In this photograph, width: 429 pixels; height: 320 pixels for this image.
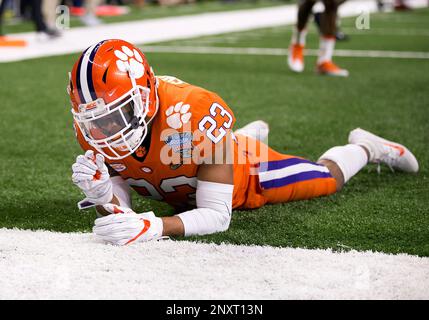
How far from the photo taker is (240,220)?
2947 millimetres

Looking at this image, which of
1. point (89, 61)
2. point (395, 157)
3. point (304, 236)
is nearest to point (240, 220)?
point (304, 236)

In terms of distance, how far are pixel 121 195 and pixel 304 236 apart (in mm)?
671

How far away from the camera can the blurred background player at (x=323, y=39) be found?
6949 millimetres

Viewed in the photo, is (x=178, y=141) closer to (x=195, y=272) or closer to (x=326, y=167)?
(x=195, y=272)

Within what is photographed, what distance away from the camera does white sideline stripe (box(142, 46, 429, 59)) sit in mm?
8508

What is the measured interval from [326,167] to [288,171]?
0.78 ft

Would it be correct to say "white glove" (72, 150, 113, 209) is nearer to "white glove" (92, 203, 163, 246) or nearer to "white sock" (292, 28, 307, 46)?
"white glove" (92, 203, 163, 246)

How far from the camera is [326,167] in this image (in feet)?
11.1

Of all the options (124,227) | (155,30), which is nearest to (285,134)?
(124,227)

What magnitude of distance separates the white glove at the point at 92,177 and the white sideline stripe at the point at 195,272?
156mm

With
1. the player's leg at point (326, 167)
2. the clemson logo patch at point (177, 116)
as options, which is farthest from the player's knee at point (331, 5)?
the clemson logo patch at point (177, 116)

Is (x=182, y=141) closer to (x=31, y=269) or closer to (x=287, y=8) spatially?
(x=31, y=269)

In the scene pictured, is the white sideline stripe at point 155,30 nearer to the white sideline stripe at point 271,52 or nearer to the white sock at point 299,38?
the white sideline stripe at point 271,52

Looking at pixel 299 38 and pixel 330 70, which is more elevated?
pixel 299 38
